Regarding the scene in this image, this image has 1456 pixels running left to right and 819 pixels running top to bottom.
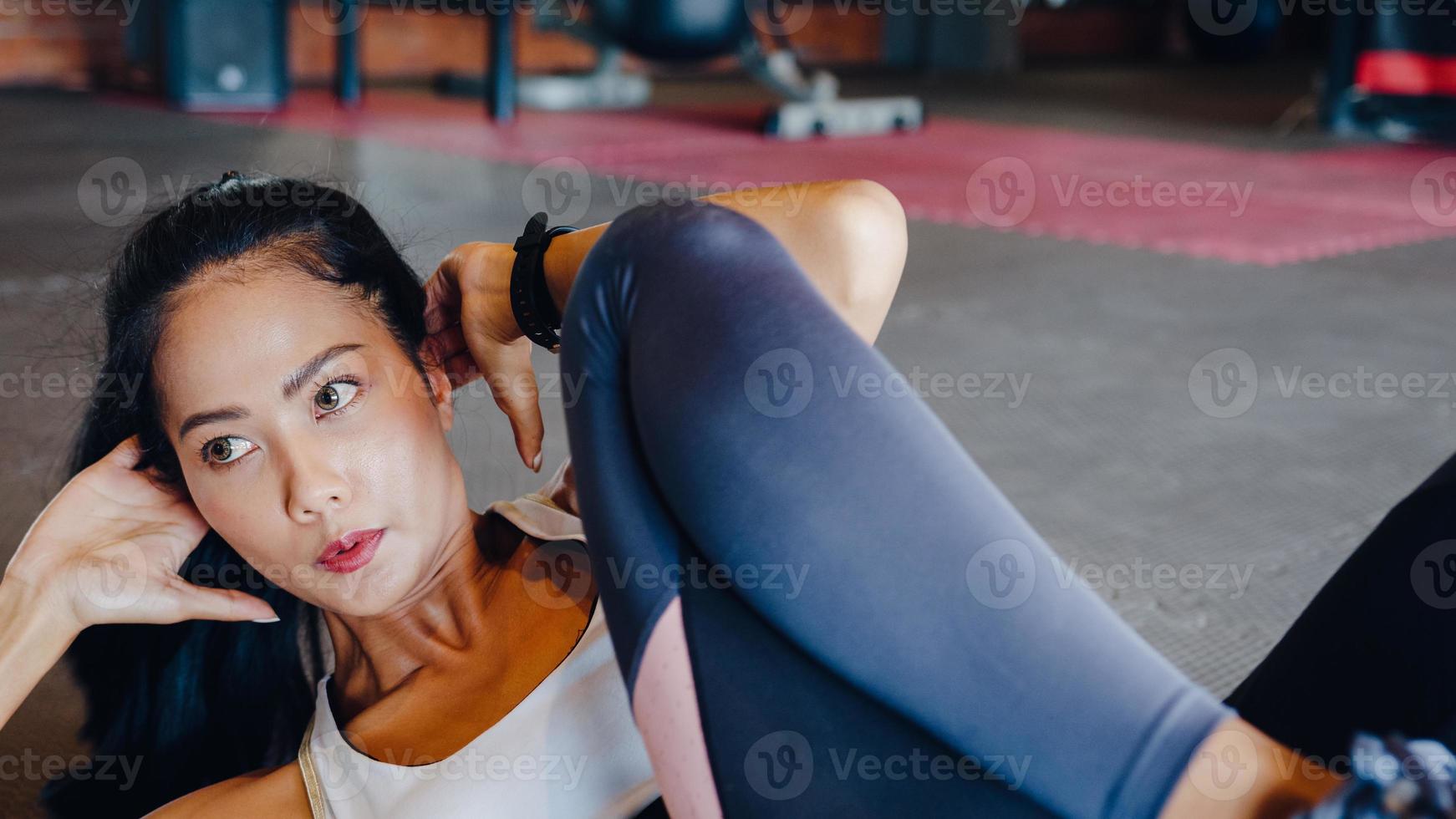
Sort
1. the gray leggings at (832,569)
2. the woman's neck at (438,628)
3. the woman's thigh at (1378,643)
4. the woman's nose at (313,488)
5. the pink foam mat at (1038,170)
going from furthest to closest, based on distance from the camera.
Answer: the pink foam mat at (1038,170) < the woman's neck at (438,628) < the woman's nose at (313,488) < the woman's thigh at (1378,643) < the gray leggings at (832,569)

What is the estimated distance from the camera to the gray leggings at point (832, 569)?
630mm

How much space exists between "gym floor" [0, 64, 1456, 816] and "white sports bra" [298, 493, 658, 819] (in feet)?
1.21

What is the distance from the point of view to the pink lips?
904 millimetres

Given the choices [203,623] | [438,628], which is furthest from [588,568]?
[203,623]

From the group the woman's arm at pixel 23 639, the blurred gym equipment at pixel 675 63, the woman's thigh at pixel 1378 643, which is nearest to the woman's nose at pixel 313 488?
the woman's arm at pixel 23 639

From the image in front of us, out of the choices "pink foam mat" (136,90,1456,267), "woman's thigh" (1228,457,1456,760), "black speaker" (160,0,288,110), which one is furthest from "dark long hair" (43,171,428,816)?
"black speaker" (160,0,288,110)

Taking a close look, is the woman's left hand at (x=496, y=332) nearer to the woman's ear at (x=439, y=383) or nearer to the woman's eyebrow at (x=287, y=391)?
the woman's ear at (x=439, y=383)

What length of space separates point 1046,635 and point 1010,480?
1.34 m

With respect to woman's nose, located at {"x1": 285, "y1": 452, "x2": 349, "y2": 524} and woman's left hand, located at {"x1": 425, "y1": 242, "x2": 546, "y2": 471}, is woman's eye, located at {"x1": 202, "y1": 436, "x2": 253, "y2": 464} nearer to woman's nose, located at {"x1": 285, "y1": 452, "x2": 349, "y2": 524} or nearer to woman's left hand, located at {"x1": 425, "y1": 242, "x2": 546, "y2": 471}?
woman's nose, located at {"x1": 285, "y1": 452, "x2": 349, "y2": 524}

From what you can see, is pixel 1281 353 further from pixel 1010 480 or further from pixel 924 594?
pixel 924 594

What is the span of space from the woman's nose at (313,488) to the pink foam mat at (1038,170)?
Result: 306 cm

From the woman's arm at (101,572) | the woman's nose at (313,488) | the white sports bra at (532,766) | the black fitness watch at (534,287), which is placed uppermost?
the black fitness watch at (534,287)

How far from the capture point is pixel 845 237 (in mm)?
806

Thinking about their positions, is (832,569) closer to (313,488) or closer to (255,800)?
(313,488)
